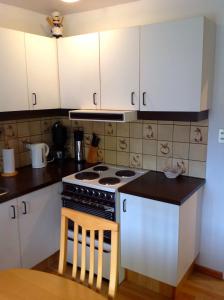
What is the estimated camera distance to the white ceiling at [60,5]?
228cm

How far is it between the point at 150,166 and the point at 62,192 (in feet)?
2.71

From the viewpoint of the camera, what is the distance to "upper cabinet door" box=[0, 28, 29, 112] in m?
2.13

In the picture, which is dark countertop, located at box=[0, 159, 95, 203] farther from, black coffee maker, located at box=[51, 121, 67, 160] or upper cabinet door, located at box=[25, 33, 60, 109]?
upper cabinet door, located at box=[25, 33, 60, 109]

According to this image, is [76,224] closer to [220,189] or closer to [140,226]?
[140,226]

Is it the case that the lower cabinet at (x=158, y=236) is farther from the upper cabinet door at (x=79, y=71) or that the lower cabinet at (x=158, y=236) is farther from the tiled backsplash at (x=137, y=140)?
the upper cabinet door at (x=79, y=71)

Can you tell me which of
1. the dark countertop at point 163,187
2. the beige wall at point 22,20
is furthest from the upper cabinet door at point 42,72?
the dark countertop at point 163,187

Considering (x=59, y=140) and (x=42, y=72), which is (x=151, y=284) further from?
(x=42, y=72)

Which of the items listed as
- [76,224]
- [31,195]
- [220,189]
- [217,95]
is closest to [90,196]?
[31,195]

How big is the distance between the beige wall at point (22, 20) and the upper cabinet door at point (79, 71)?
282 mm

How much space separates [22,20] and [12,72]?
580mm

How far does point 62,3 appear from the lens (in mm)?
2338

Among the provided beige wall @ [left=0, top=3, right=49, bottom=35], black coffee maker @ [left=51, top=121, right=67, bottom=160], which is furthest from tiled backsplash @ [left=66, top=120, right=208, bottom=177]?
beige wall @ [left=0, top=3, right=49, bottom=35]

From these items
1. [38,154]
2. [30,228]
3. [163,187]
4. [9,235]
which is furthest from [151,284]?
[38,154]

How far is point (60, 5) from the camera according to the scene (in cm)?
239
